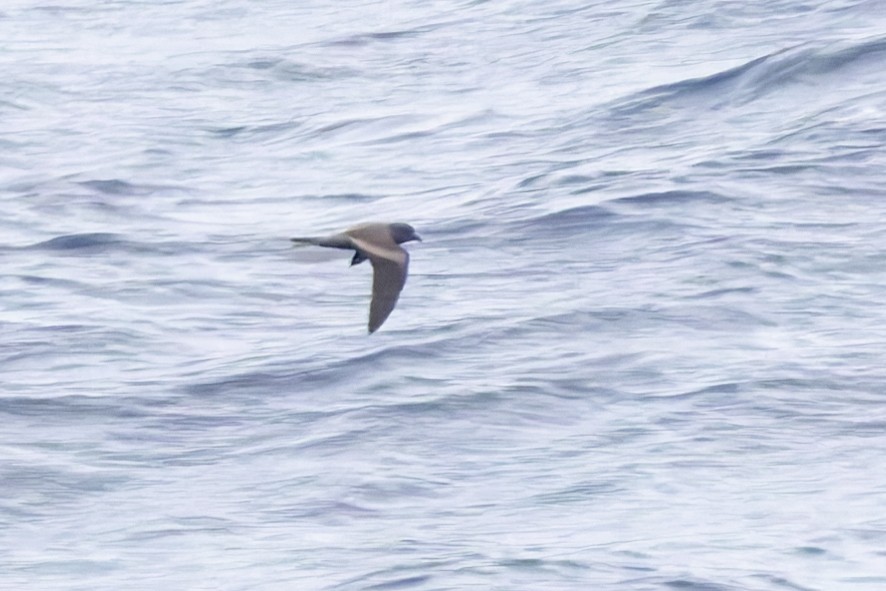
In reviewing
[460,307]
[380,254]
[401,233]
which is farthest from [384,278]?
[460,307]

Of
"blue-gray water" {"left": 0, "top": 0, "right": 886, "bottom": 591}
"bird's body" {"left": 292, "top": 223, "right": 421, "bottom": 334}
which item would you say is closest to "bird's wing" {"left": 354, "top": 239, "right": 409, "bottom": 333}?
"bird's body" {"left": 292, "top": 223, "right": 421, "bottom": 334}

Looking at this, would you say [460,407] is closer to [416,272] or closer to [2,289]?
[416,272]

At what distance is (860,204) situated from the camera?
10250mm

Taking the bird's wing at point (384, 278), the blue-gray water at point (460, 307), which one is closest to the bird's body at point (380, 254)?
the bird's wing at point (384, 278)

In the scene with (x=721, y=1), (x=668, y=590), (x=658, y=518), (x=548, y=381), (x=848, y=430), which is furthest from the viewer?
(x=721, y=1)

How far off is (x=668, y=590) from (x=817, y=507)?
859 millimetres

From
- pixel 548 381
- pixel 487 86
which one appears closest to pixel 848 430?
pixel 548 381

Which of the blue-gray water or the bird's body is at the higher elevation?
the bird's body

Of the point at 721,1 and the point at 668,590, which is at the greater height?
the point at 721,1

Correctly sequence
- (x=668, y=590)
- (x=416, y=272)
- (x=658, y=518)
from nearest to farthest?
(x=668, y=590)
(x=658, y=518)
(x=416, y=272)

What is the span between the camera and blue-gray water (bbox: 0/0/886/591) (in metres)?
6.79

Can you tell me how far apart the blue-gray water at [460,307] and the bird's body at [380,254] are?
2.40 feet

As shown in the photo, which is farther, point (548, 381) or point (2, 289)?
point (2, 289)

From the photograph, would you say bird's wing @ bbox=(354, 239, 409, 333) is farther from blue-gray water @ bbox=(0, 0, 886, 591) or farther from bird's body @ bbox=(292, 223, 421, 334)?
blue-gray water @ bbox=(0, 0, 886, 591)
